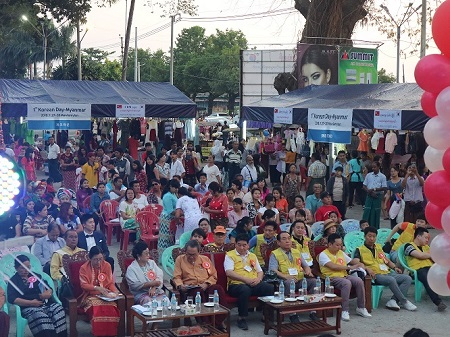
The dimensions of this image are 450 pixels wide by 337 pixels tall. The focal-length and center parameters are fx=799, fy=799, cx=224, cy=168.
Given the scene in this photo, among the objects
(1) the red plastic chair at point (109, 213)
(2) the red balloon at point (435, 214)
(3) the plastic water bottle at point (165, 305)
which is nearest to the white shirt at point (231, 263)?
(3) the plastic water bottle at point (165, 305)

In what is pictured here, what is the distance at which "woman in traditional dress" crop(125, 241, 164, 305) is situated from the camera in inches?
394

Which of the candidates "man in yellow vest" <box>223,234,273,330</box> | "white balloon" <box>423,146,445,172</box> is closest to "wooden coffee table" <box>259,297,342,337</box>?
"man in yellow vest" <box>223,234,273,330</box>

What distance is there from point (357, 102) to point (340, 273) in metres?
8.36

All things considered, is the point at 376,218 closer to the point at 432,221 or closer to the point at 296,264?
the point at 296,264

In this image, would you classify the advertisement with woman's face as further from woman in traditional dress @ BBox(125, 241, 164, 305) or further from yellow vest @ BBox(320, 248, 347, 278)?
woman in traditional dress @ BBox(125, 241, 164, 305)

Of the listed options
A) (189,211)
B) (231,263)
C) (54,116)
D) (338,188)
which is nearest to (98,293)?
(231,263)

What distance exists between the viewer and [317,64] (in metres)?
26.4

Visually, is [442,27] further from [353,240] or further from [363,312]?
[353,240]

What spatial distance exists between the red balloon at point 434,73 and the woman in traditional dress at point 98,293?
6.00 metres

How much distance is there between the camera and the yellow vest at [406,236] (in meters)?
12.1

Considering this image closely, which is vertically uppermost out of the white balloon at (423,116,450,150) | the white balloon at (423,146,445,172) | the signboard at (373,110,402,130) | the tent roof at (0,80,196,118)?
the tent roof at (0,80,196,118)

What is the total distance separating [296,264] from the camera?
10.9m

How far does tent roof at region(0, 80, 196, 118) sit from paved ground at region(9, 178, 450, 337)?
12.5 meters

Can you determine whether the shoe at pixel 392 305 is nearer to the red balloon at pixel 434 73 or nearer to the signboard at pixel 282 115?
the red balloon at pixel 434 73
